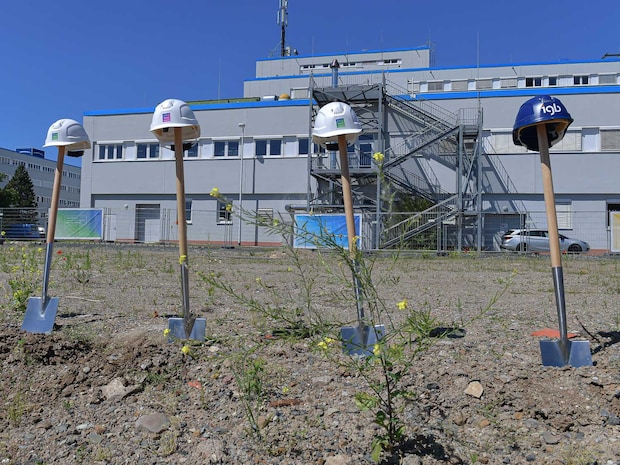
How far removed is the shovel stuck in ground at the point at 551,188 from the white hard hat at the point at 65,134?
3.94 meters

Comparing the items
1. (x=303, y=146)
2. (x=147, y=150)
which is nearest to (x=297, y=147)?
(x=303, y=146)

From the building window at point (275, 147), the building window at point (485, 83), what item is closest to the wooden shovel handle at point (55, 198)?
the building window at point (275, 147)

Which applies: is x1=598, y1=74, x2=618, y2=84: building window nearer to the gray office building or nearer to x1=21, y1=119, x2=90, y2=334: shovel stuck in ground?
the gray office building

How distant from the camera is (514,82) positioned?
4075 centimetres

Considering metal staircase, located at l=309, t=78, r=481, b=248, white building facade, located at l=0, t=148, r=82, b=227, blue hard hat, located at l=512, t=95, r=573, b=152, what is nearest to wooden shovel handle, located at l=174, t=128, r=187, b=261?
blue hard hat, located at l=512, t=95, r=573, b=152

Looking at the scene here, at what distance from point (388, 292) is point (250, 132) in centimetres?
2421

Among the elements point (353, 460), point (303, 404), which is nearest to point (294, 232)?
point (303, 404)

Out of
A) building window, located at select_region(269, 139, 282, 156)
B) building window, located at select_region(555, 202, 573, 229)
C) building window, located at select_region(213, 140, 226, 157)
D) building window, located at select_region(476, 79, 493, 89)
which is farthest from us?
building window, located at select_region(476, 79, 493, 89)

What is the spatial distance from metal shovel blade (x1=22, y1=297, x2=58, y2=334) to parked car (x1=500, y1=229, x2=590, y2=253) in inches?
822

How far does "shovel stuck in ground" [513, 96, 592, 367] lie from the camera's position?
10.8 ft

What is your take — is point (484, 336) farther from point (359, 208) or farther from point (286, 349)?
point (359, 208)

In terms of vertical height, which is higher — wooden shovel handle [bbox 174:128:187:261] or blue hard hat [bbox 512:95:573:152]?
blue hard hat [bbox 512:95:573:152]

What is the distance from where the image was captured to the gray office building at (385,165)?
25.3 meters

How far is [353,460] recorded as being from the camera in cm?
240
